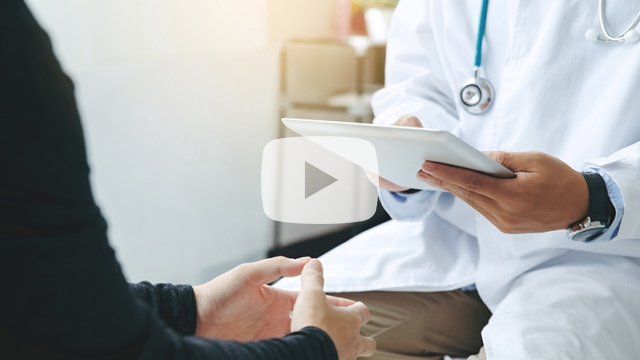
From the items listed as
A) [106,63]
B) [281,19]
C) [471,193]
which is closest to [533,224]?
[471,193]

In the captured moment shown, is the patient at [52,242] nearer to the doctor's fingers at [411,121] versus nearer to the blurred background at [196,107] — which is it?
the doctor's fingers at [411,121]

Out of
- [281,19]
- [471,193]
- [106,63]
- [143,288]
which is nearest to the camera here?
[143,288]

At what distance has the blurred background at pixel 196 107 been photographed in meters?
1.44

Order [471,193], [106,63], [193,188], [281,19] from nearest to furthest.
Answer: [471,193] < [106,63] < [193,188] < [281,19]

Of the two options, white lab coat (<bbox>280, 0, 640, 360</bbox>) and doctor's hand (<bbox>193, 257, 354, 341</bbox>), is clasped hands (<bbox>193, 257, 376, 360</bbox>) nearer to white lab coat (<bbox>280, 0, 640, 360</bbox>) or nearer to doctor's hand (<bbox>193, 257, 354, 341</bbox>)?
doctor's hand (<bbox>193, 257, 354, 341</bbox>)

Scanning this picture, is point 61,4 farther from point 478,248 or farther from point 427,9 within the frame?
point 478,248

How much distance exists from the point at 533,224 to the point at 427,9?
506 millimetres

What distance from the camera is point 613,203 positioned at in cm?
74

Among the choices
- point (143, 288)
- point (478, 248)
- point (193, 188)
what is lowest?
point (193, 188)

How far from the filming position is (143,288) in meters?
0.65

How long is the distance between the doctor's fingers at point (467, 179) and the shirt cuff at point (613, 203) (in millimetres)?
148

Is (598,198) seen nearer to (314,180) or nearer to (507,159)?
(507,159)
